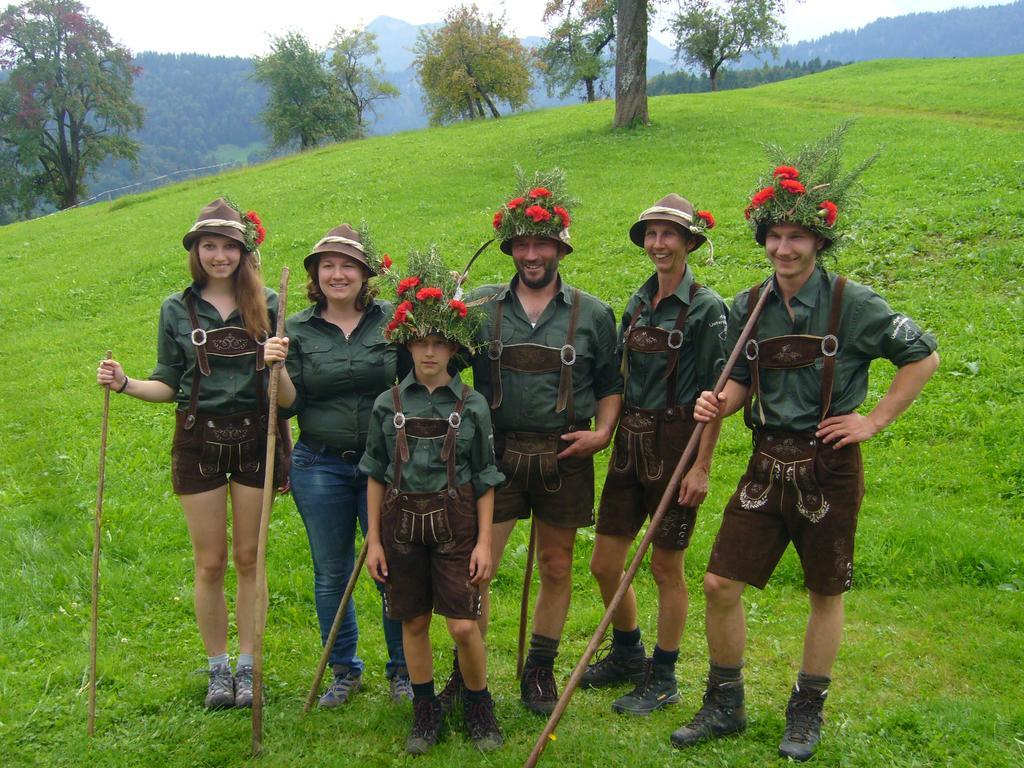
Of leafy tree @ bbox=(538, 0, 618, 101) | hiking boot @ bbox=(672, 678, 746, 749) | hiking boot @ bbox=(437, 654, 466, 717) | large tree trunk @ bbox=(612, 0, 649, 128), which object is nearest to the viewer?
hiking boot @ bbox=(672, 678, 746, 749)

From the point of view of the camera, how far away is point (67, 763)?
466 cm

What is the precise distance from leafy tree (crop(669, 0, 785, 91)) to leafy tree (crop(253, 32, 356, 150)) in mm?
23491

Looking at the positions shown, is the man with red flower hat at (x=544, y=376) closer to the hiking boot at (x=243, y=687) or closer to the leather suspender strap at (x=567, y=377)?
the leather suspender strap at (x=567, y=377)

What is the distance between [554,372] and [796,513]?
4.86 feet

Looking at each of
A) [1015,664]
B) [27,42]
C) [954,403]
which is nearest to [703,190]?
[954,403]

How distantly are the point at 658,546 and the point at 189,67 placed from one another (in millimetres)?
190638

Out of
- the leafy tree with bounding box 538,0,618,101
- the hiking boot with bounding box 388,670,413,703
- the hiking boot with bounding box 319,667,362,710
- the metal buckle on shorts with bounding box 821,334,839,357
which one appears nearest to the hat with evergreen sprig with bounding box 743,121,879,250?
the metal buckle on shorts with bounding box 821,334,839,357

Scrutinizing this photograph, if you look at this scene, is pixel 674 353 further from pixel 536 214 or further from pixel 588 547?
pixel 588 547

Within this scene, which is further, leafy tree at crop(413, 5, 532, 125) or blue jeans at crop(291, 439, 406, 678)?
leafy tree at crop(413, 5, 532, 125)

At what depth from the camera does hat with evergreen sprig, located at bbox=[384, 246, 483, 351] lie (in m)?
4.42

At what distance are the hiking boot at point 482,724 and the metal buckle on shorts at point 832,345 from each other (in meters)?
2.62

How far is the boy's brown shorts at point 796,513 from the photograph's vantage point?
13.8ft

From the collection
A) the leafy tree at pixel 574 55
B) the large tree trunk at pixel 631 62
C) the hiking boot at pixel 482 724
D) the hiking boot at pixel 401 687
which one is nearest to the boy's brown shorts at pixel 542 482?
the hiking boot at pixel 482 724

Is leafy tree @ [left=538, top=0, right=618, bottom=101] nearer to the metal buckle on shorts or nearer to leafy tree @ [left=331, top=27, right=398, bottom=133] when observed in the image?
leafy tree @ [left=331, top=27, right=398, bottom=133]
